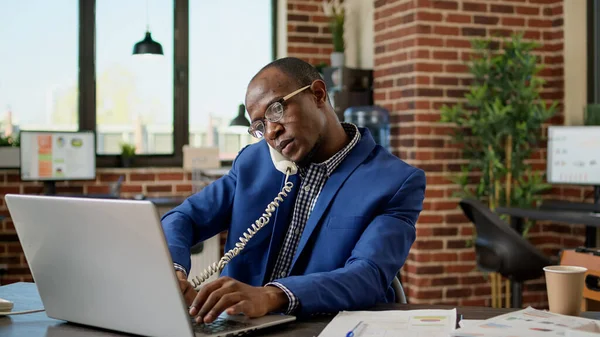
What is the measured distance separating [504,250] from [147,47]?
107 inches

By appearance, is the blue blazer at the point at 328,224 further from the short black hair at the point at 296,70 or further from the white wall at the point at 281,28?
the white wall at the point at 281,28

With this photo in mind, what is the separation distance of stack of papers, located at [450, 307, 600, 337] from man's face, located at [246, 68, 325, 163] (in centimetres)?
69

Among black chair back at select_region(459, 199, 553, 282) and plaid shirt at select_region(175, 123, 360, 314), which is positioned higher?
plaid shirt at select_region(175, 123, 360, 314)

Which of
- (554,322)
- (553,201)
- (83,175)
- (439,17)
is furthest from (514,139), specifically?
(554,322)

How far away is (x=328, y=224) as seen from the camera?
185 centimetres

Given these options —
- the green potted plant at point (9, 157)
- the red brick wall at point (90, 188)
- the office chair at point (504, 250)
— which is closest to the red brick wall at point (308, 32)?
the red brick wall at point (90, 188)

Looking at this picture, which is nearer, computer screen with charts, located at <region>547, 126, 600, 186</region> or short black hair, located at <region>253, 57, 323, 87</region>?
short black hair, located at <region>253, 57, 323, 87</region>

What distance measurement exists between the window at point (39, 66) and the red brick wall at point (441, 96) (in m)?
2.18

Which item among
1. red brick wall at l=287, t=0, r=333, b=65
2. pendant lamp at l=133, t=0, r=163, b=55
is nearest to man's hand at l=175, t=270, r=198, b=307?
pendant lamp at l=133, t=0, r=163, b=55

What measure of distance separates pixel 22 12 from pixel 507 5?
3157 mm

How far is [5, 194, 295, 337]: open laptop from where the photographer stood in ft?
4.07

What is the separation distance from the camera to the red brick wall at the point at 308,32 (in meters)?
5.66

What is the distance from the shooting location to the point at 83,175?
4.97 m

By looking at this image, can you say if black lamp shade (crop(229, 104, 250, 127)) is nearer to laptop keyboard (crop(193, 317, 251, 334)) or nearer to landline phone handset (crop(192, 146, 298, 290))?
landline phone handset (crop(192, 146, 298, 290))
